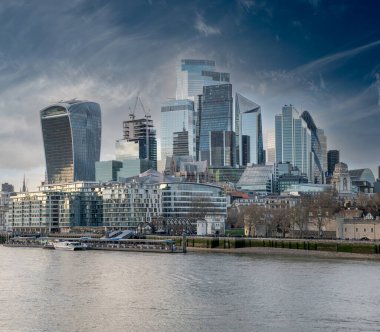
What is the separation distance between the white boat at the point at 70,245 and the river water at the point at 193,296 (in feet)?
144

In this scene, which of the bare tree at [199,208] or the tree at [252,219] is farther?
the bare tree at [199,208]

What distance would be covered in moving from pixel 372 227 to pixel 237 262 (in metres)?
33.0

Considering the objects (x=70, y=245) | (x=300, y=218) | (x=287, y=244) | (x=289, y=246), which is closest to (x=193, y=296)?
(x=289, y=246)

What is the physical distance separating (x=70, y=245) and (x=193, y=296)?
8094 cm

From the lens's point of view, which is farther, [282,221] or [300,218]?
[282,221]

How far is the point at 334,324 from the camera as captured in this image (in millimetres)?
51812

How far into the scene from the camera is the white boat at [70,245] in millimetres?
141500

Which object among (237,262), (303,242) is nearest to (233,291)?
(237,262)

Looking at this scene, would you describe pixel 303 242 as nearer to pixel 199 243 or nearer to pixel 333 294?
pixel 199 243

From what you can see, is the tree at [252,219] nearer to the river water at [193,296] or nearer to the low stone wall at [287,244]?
the low stone wall at [287,244]

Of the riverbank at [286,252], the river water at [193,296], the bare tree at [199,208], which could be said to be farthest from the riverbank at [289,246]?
the bare tree at [199,208]

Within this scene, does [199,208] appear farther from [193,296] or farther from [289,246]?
[193,296]

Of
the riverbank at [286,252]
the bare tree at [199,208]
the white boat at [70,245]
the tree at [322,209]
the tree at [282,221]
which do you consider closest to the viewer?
the riverbank at [286,252]

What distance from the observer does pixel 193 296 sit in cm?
6475
